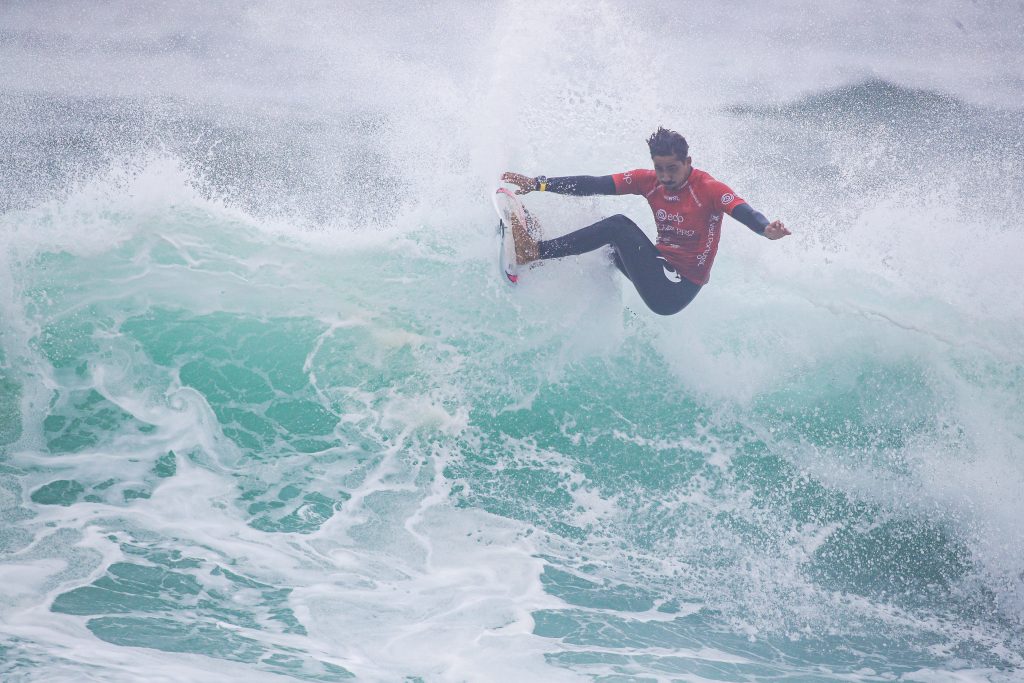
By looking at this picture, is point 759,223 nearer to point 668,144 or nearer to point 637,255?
point 668,144

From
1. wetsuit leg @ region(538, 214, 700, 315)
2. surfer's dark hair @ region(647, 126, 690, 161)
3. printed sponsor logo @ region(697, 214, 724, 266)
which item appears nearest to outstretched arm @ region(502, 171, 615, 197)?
wetsuit leg @ region(538, 214, 700, 315)

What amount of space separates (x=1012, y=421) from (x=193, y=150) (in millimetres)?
8067

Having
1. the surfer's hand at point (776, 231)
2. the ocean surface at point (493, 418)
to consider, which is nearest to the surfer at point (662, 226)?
the surfer's hand at point (776, 231)

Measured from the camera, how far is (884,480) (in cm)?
566

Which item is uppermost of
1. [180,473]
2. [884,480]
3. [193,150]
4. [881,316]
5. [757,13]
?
[757,13]

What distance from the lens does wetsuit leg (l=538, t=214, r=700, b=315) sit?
491 centimetres

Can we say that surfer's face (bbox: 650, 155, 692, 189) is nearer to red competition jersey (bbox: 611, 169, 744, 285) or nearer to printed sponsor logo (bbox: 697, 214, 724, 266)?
red competition jersey (bbox: 611, 169, 744, 285)

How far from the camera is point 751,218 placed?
13.6ft

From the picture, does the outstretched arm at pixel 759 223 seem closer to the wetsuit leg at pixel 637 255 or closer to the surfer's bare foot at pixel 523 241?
the wetsuit leg at pixel 637 255

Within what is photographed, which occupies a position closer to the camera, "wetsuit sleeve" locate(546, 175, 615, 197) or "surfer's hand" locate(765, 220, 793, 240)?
"surfer's hand" locate(765, 220, 793, 240)

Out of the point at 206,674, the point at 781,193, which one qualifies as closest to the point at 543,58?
the point at 781,193

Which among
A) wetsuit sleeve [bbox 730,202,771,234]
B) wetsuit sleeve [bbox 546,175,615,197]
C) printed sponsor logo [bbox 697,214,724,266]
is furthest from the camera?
wetsuit sleeve [bbox 546,175,615,197]

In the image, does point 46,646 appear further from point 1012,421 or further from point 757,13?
point 757,13

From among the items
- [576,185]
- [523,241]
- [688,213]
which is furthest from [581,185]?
[688,213]
